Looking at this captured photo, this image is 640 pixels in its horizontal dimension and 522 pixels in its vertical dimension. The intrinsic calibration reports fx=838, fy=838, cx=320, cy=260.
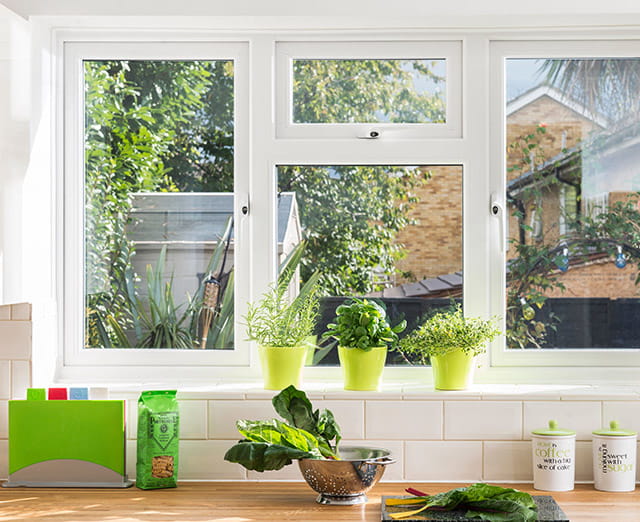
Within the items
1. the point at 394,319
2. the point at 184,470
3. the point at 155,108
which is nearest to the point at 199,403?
the point at 184,470

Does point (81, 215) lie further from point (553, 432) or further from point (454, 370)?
point (553, 432)

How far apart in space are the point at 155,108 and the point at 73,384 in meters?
0.84

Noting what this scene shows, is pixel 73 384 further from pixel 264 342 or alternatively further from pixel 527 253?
pixel 527 253

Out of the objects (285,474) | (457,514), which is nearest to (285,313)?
(285,474)

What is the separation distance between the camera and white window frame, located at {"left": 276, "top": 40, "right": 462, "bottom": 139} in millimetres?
2434

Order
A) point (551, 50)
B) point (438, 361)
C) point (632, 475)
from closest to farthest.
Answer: point (632, 475), point (438, 361), point (551, 50)

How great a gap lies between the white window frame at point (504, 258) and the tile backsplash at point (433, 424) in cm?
16

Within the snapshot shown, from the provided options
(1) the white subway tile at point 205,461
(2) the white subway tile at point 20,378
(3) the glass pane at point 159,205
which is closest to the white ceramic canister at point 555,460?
(1) the white subway tile at point 205,461

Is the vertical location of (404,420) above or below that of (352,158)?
below

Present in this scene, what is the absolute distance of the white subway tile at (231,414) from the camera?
7.39 ft

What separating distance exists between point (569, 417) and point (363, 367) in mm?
562

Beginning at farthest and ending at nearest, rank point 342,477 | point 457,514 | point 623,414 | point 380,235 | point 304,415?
point 380,235, point 623,414, point 304,415, point 342,477, point 457,514

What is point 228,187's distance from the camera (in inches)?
97.2

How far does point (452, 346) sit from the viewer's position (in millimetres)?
2260
